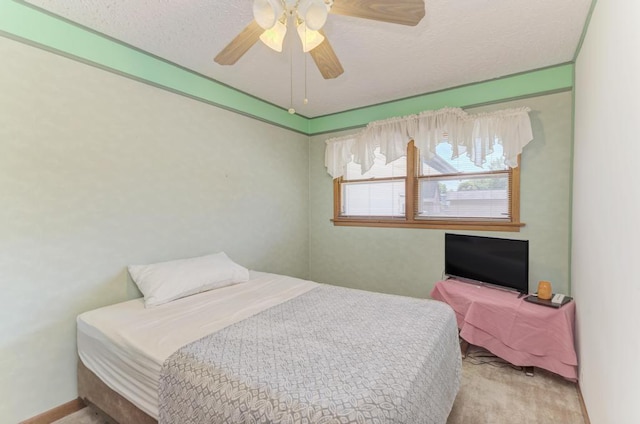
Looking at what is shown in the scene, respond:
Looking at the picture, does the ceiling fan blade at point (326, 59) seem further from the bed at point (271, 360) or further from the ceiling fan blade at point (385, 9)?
the bed at point (271, 360)

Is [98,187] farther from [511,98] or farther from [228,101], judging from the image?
[511,98]

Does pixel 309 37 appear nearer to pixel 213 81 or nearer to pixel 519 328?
pixel 213 81

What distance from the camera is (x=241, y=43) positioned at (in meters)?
1.66

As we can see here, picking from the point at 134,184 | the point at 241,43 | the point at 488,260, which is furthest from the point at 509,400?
the point at 134,184

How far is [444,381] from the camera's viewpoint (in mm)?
1530

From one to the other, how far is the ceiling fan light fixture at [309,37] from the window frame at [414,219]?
6.53ft

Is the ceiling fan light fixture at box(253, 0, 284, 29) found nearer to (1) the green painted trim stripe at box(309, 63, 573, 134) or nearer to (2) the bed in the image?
(2) the bed

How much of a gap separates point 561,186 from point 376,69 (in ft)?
6.36

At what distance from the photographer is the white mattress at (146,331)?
143cm

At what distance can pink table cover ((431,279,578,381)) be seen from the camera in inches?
81.3

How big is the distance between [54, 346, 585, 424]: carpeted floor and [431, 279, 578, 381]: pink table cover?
125 millimetres

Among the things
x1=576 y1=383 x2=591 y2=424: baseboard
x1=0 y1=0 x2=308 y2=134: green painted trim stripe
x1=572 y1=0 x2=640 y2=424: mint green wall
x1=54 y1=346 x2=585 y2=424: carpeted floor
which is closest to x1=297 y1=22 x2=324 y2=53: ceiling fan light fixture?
x1=572 y1=0 x2=640 y2=424: mint green wall

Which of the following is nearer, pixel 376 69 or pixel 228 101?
pixel 376 69

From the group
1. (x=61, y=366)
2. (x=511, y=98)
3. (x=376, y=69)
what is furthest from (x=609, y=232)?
(x=61, y=366)
